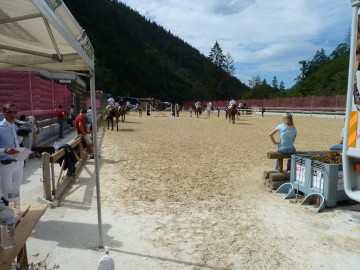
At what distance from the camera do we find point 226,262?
398cm

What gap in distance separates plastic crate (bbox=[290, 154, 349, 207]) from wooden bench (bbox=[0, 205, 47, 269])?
4579 millimetres


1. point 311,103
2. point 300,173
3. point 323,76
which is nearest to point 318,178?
point 300,173

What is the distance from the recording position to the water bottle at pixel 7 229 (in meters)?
2.94

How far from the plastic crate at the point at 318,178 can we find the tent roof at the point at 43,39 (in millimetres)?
4280

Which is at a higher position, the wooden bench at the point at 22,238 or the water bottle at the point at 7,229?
the water bottle at the point at 7,229

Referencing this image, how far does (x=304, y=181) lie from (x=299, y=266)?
261 centimetres

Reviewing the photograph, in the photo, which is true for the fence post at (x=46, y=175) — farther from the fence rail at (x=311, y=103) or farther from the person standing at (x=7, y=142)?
the fence rail at (x=311, y=103)

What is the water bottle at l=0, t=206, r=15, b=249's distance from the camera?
294 cm

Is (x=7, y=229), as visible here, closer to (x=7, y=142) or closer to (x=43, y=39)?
(x=7, y=142)

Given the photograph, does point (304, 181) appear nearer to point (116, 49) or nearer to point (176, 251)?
point (176, 251)

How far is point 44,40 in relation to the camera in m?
3.88

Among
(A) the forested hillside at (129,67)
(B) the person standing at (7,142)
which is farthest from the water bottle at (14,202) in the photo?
(A) the forested hillside at (129,67)

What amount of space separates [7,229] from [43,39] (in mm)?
2174

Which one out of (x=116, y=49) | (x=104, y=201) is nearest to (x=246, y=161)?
(x=104, y=201)
